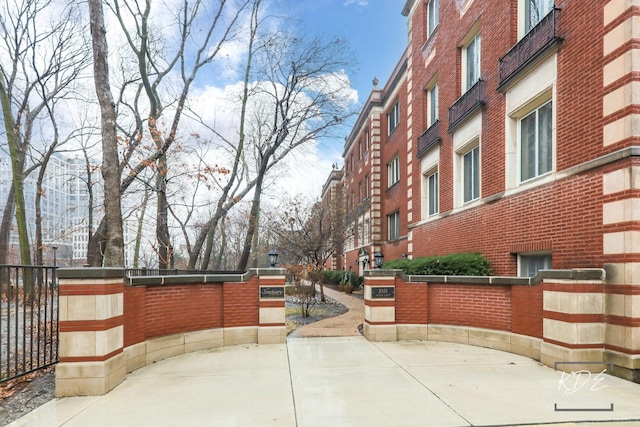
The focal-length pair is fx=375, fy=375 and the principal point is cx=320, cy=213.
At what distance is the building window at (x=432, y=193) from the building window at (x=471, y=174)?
2166 mm

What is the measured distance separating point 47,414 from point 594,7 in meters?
11.0

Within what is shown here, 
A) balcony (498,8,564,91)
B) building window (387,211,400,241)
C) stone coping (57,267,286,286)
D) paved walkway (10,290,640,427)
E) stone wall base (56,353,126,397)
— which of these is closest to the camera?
paved walkway (10,290,640,427)

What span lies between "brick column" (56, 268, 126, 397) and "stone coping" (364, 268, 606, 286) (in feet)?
18.6

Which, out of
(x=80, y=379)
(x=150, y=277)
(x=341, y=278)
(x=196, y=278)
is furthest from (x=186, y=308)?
(x=341, y=278)

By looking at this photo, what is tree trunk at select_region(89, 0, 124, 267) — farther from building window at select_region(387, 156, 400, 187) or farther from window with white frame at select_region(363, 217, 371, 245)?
window with white frame at select_region(363, 217, 371, 245)

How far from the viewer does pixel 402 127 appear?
2072 centimetres

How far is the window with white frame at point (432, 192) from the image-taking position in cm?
1473

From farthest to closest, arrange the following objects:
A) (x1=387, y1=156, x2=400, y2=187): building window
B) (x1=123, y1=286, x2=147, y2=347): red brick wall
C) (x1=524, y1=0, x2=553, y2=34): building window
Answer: (x1=387, y1=156, x2=400, y2=187): building window < (x1=524, y1=0, x2=553, y2=34): building window < (x1=123, y1=286, x2=147, y2=347): red brick wall

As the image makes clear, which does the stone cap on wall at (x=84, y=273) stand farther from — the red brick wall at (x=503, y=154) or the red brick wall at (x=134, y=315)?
the red brick wall at (x=503, y=154)

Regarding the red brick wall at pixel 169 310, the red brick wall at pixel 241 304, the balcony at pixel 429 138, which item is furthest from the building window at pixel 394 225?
the red brick wall at pixel 169 310

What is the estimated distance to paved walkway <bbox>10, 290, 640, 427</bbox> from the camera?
15.3 feet

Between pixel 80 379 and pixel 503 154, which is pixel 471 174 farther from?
pixel 80 379

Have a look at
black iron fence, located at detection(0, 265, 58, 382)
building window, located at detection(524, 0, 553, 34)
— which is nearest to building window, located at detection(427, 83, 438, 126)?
building window, located at detection(524, 0, 553, 34)

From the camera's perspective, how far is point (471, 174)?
474 inches
